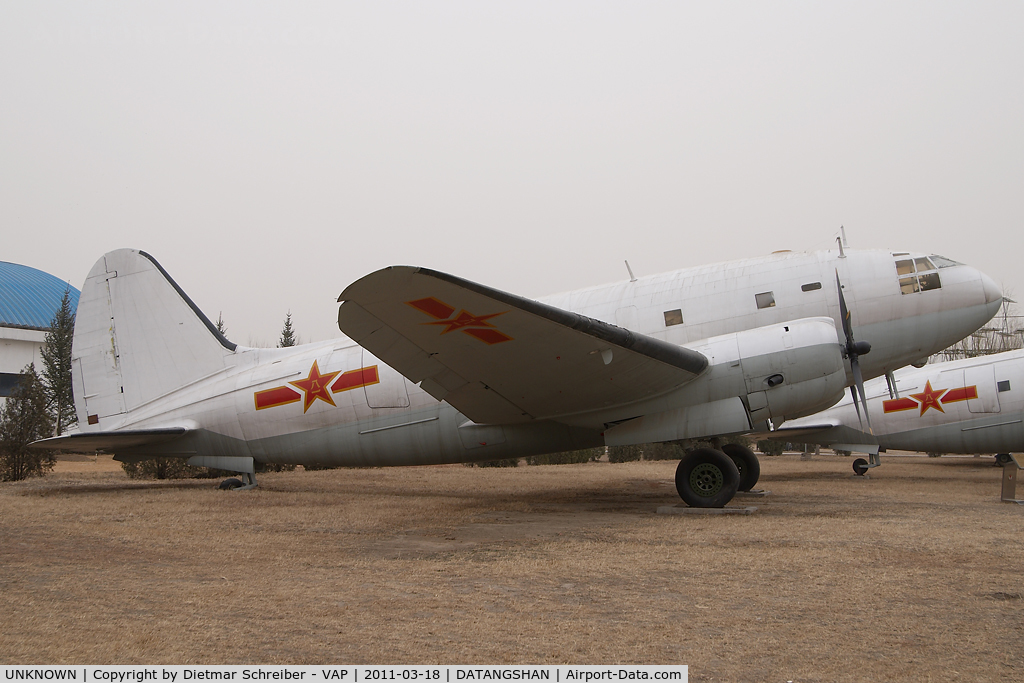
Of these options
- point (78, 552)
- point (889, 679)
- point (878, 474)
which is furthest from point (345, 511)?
point (878, 474)

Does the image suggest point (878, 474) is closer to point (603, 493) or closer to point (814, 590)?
point (603, 493)

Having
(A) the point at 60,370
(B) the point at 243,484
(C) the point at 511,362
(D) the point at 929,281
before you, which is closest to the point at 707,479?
(C) the point at 511,362

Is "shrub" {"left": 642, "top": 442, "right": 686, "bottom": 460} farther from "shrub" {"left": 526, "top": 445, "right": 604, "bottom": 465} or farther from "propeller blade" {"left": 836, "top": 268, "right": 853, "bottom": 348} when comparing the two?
"propeller blade" {"left": 836, "top": 268, "right": 853, "bottom": 348}

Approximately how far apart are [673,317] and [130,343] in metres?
10.9

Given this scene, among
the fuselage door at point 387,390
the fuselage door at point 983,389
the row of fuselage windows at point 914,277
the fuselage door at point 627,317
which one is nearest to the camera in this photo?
the row of fuselage windows at point 914,277

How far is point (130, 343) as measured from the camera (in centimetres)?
1435

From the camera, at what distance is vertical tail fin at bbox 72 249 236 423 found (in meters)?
14.3

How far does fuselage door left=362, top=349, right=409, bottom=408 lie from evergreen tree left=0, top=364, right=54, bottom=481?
9.82 metres

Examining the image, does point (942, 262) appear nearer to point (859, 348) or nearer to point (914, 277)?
point (914, 277)

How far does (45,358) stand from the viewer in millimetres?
44219

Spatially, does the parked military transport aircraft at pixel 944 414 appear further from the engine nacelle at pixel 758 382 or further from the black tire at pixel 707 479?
the black tire at pixel 707 479

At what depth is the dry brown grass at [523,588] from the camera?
3.92 metres

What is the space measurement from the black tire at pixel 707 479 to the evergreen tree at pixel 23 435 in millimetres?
15131

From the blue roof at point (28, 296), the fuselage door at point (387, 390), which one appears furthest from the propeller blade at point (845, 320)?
the blue roof at point (28, 296)
